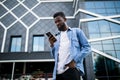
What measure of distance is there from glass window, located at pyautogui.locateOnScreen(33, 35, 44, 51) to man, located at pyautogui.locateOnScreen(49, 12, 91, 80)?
49.6 feet

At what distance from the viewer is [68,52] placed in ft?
7.34

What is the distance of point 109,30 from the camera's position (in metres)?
15.3

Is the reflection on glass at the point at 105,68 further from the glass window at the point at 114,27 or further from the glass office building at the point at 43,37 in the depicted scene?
the glass window at the point at 114,27

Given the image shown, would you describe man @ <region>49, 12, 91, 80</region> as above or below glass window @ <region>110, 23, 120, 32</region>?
below

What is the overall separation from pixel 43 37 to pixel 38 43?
0.85 meters

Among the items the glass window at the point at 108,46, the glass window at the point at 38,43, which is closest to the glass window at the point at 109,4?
the glass window at the point at 108,46

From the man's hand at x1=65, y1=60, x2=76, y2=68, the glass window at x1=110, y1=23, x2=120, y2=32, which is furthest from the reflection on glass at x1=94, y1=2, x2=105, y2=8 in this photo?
the man's hand at x1=65, y1=60, x2=76, y2=68

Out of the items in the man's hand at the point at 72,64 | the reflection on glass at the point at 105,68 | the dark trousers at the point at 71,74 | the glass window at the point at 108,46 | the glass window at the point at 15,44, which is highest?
the glass window at the point at 15,44

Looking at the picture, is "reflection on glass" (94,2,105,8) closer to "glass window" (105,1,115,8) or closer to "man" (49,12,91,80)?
"glass window" (105,1,115,8)

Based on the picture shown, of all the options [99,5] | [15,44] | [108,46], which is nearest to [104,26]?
[108,46]

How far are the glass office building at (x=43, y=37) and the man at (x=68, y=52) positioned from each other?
11.4 metres

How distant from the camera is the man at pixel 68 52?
6.88 feet

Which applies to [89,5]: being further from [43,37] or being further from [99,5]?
[43,37]

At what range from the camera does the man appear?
6.88 feet
